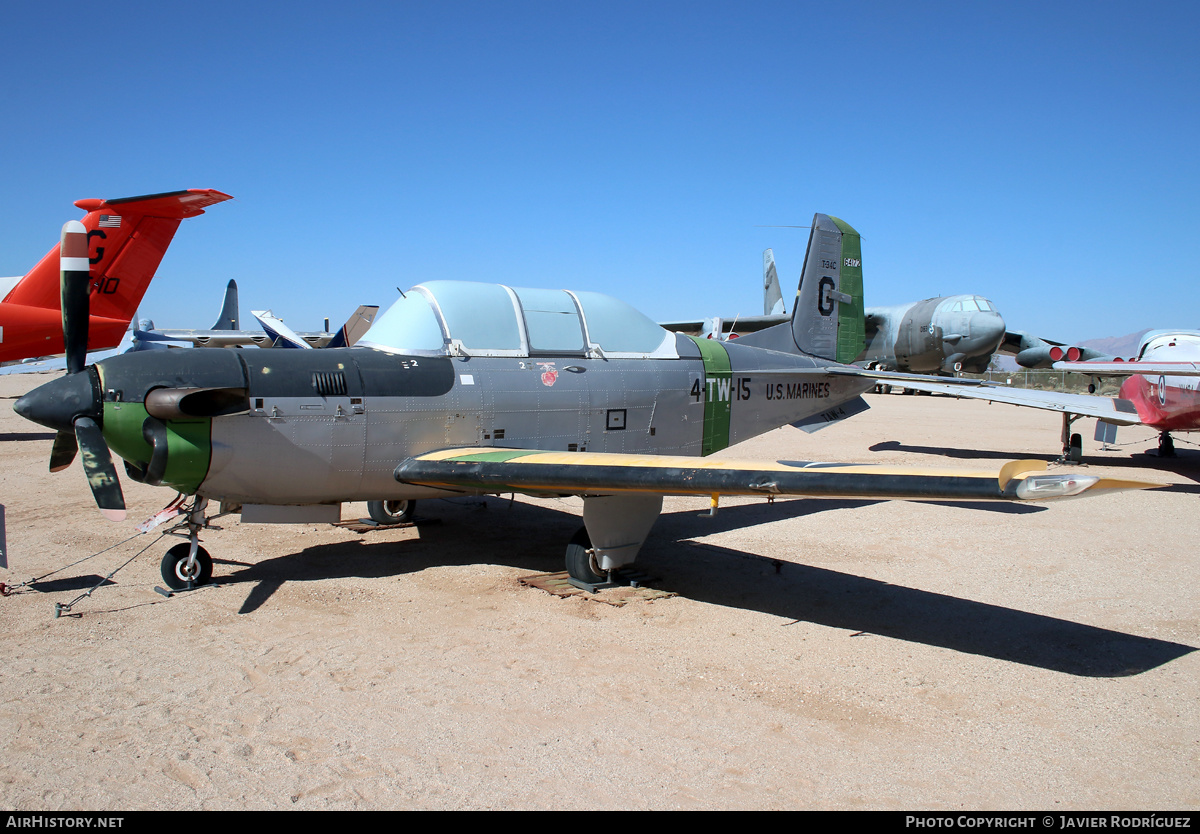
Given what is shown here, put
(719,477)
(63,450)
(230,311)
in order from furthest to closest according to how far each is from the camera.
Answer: (230,311) → (63,450) → (719,477)

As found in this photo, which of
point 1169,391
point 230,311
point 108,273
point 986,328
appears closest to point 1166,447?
point 1169,391

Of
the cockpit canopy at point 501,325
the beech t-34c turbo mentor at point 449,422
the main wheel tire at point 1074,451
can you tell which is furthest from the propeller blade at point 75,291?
the main wheel tire at point 1074,451

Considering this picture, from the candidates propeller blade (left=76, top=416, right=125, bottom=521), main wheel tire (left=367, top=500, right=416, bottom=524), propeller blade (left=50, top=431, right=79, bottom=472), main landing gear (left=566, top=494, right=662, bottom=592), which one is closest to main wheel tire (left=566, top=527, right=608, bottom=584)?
main landing gear (left=566, top=494, right=662, bottom=592)

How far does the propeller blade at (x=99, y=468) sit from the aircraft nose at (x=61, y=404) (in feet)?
0.28

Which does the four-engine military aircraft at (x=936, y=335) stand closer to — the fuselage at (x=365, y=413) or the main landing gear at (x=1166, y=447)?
the main landing gear at (x=1166, y=447)

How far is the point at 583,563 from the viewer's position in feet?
22.5

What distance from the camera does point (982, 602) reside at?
6.62 m

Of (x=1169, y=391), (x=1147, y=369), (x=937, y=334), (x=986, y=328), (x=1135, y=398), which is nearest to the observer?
(x=1147, y=369)

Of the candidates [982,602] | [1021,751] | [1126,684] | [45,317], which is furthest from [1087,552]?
[45,317]

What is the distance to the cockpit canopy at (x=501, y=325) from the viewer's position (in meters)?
7.32

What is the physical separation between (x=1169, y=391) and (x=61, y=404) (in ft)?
58.1

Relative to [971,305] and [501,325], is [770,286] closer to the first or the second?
[971,305]

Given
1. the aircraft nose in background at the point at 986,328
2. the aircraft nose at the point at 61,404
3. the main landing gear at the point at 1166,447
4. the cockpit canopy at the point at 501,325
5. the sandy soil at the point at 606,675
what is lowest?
the sandy soil at the point at 606,675

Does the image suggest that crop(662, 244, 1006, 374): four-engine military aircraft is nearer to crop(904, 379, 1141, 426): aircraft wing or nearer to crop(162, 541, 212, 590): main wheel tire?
crop(904, 379, 1141, 426): aircraft wing
